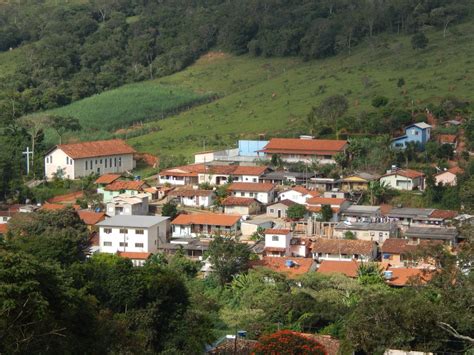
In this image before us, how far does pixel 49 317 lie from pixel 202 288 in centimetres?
1388

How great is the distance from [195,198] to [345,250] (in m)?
9.54

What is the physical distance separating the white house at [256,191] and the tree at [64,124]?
17.1 metres

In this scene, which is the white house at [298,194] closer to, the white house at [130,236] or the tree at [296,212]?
the tree at [296,212]

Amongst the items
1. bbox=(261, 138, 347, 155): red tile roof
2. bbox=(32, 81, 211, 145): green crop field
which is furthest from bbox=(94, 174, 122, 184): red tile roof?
bbox=(32, 81, 211, 145): green crop field

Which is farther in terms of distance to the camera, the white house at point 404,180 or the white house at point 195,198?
the white house at point 195,198

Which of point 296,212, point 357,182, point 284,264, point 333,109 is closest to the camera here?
point 284,264

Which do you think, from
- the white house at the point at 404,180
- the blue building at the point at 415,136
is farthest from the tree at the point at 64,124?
the white house at the point at 404,180

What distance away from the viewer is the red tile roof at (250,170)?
43.8m

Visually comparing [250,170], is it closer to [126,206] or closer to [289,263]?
[126,206]

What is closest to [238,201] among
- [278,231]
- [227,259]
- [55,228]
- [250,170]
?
[250,170]

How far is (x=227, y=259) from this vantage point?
32594 mm

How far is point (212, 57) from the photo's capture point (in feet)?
244

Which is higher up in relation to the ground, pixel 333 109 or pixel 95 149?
pixel 333 109

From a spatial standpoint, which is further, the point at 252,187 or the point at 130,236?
the point at 252,187
